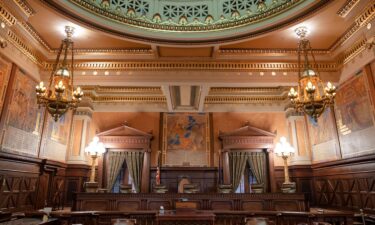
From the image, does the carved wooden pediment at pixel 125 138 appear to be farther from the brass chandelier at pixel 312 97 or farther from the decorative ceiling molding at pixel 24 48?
the brass chandelier at pixel 312 97

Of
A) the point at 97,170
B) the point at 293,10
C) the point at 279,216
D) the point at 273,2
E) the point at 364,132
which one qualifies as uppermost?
the point at 273,2

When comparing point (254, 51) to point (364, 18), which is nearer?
point (364, 18)

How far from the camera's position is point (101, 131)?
37.4ft

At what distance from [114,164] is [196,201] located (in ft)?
15.6

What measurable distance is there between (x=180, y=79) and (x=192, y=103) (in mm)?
3205

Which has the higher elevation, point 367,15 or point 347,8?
point 347,8

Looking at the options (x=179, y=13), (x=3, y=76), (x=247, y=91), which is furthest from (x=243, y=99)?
(x=3, y=76)

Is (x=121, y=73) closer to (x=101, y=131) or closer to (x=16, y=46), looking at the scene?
(x=16, y=46)

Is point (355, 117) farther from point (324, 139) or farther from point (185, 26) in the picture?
point (185, 26)

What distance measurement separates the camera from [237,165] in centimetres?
1095

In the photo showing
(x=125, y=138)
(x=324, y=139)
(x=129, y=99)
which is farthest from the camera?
(x=129, y=99)

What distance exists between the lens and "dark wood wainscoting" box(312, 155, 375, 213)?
263 inches

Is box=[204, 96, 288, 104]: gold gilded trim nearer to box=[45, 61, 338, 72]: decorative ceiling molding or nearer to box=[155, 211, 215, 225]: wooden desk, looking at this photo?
box=[45, 61, 338, 72]: decorative ceiling molding

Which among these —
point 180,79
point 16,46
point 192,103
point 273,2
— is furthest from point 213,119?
point 16,46
